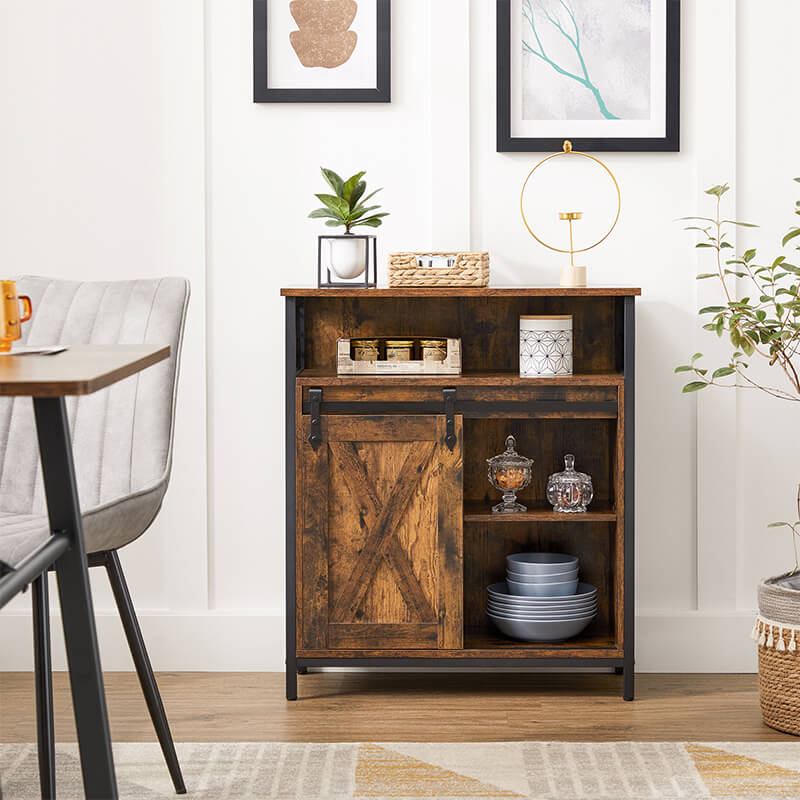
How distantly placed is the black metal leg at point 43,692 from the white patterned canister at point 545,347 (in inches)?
50.4

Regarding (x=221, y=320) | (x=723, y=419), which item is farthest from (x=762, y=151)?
(x=221, y=320)

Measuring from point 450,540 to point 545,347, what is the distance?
0.54 meters

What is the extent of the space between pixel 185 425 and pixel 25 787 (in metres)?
1.07

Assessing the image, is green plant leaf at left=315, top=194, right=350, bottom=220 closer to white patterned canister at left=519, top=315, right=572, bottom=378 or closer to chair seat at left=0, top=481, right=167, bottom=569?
white patterned canister at left=519, top=315, right=572, bottom=378

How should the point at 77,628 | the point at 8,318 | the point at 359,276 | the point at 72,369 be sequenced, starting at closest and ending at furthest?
the point at 72,369 < the point at 77,628 < the point at 8,318 < the point at 359,276

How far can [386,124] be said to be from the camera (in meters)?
2.87

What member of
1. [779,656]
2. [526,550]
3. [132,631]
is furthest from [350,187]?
[779,656]

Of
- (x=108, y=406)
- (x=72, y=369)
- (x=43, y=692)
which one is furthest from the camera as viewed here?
(x=108, y=406)

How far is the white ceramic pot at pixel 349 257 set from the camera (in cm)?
264

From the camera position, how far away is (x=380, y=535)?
8.47ft

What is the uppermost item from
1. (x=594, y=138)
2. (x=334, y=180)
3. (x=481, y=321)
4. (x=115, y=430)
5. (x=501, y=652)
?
(x=594, y=138)

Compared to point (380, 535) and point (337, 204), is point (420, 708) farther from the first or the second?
point (337, 204)

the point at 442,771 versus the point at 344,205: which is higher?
the point at 344,205

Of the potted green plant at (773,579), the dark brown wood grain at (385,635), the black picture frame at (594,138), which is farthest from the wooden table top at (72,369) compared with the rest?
the black picture frame at (594,138)
